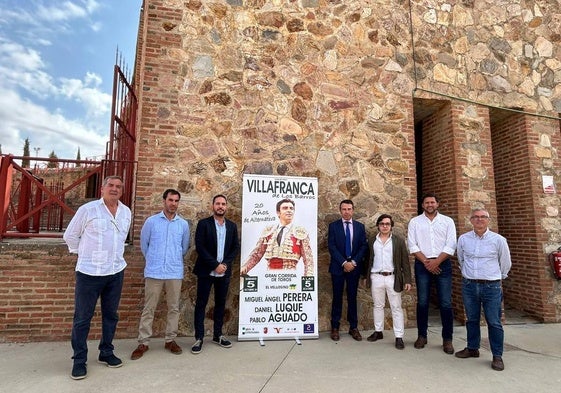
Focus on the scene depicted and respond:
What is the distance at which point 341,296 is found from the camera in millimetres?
4566

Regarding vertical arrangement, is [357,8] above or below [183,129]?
above

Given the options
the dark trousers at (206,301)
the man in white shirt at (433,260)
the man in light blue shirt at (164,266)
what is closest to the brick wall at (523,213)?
the man in white shirt at (433,260)

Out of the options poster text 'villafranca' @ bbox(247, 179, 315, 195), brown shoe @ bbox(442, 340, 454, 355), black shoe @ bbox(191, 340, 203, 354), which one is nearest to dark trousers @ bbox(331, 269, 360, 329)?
brown shoe @ bbox(442, 340, 454, 355)

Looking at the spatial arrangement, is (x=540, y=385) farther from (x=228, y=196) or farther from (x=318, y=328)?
(x=228, y=196)

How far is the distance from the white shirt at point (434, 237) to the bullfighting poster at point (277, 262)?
1.26m

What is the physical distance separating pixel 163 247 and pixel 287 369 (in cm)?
182

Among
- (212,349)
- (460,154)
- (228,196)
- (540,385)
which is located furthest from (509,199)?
(212,349)

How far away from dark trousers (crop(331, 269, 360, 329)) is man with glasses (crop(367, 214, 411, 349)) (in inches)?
9.1

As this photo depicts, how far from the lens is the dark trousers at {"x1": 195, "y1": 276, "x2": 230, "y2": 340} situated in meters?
4.07

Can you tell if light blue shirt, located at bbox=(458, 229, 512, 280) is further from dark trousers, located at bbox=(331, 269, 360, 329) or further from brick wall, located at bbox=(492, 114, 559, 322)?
brick wall, located at bbox=(492, 114, 559, 322)

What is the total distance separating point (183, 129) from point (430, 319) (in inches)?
185

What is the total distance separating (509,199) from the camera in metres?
6.34

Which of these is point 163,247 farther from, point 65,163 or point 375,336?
point 65,163

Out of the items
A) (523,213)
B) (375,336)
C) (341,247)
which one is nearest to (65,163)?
(341,247)
